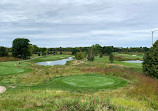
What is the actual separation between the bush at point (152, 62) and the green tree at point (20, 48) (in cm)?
6257

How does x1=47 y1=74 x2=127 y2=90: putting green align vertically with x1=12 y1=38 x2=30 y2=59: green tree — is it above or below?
below

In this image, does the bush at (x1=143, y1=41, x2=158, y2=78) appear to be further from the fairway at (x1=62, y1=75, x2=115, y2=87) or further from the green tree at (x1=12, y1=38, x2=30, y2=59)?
the green tree at (x1=12, y1=38, x2=30, y2=59)

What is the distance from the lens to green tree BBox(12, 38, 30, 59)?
236 feet

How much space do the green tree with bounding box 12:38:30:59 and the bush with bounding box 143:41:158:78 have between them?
62565mm

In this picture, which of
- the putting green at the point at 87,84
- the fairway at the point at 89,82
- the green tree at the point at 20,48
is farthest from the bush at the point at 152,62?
the green tree at the point at 20,48

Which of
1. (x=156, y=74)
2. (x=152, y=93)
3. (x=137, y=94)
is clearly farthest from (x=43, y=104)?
(x=156, y=74)

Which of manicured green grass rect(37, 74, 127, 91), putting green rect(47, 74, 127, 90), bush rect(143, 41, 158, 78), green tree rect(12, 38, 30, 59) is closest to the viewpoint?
manicured green grass rect(37, 74, 127, 91)

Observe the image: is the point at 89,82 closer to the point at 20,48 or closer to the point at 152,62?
the point at 152,62

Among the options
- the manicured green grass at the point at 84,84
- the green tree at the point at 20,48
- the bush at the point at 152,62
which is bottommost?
the manicured green grass at the point at 84,84

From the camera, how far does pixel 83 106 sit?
256 inches

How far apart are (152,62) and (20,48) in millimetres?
65598

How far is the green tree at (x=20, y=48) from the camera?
7194 centimetres

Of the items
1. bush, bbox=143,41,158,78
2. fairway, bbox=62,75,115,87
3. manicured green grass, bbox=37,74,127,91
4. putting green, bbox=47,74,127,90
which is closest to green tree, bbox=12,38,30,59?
putting green, bbox=47,74,127,90

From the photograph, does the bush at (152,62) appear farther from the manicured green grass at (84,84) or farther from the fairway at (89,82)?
the fairway at (89,82)
